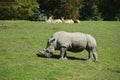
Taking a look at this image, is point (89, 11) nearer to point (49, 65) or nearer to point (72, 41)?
point (72, 41)

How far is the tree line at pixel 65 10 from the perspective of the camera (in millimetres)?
51688

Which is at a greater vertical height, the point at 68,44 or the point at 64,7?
the point at 64,7

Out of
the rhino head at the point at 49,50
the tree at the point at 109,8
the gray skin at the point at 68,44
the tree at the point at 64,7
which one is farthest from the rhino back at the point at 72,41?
the tree at the point at 109,8

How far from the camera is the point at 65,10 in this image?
52156 millimetres

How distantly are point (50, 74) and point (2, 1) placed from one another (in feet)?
87.9

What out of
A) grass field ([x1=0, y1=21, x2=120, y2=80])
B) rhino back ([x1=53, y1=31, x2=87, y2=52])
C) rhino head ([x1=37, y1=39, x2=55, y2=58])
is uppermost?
rhino back ([x1=53, y1=31, x2=87, y2=52])

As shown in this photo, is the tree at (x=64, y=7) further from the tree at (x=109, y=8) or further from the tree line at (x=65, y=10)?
the tree at (x=109, y=8)

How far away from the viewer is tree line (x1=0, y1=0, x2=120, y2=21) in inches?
2035

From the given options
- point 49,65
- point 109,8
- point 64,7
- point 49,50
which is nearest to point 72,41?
point 49,50

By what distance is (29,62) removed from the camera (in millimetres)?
15750

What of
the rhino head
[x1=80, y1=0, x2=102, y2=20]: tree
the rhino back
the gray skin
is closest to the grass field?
the rhino head

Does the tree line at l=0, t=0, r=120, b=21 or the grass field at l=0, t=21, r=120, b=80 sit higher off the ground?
the tree line at l=0, t=0, r=120, b=21

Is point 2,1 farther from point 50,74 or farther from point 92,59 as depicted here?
point 50,74

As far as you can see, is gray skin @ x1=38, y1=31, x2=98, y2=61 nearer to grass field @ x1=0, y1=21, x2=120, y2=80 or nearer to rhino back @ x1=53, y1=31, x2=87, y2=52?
rhino back @ x1=53, y1=31, x2=87, y2=52
